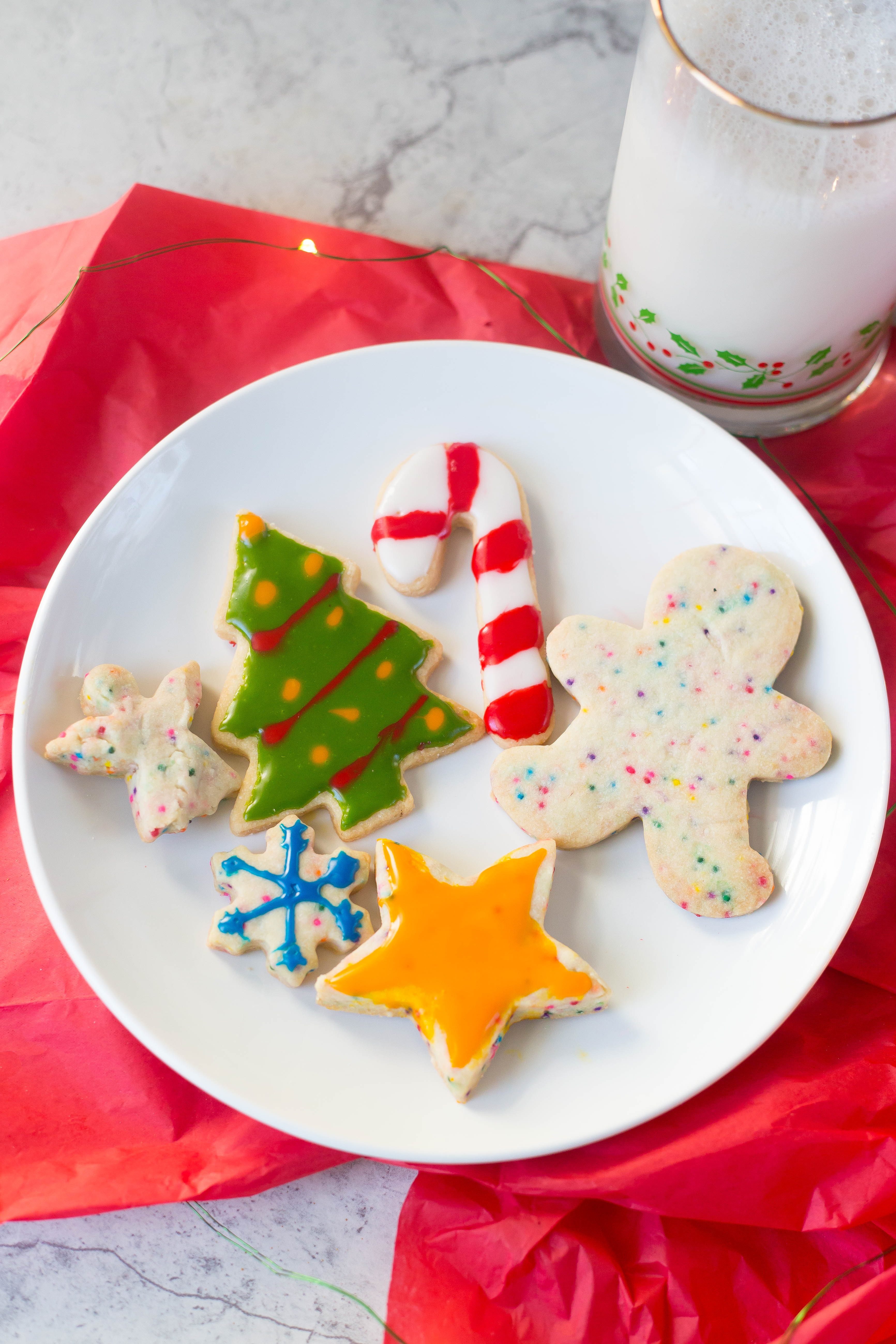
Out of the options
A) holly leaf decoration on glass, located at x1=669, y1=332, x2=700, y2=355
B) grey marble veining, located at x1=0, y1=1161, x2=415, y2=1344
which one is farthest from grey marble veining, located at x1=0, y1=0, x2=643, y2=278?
grey marble veining, located at x1=0, y1=1161, x2=415, y2=1344

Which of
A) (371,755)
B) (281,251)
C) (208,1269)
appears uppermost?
(281,251)

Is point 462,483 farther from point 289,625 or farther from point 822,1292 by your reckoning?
point 822,1292

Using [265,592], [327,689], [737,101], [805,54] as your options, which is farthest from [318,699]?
[805,54]

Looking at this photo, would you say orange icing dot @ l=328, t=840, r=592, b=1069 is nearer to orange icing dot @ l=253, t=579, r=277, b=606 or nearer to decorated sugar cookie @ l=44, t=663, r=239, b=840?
decorated sugar cookie @ l=44, t=663, r=239, b=840

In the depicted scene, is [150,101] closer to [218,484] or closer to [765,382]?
[218,484]

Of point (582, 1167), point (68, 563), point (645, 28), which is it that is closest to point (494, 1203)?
point (582, 1167)

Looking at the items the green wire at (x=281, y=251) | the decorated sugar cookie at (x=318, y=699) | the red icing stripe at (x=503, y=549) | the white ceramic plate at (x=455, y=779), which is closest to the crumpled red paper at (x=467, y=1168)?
the green wire at (x=281, y=251)

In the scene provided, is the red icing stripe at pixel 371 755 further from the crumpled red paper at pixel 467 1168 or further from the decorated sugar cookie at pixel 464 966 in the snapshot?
the crumpled red paper at pixel 467 1168
